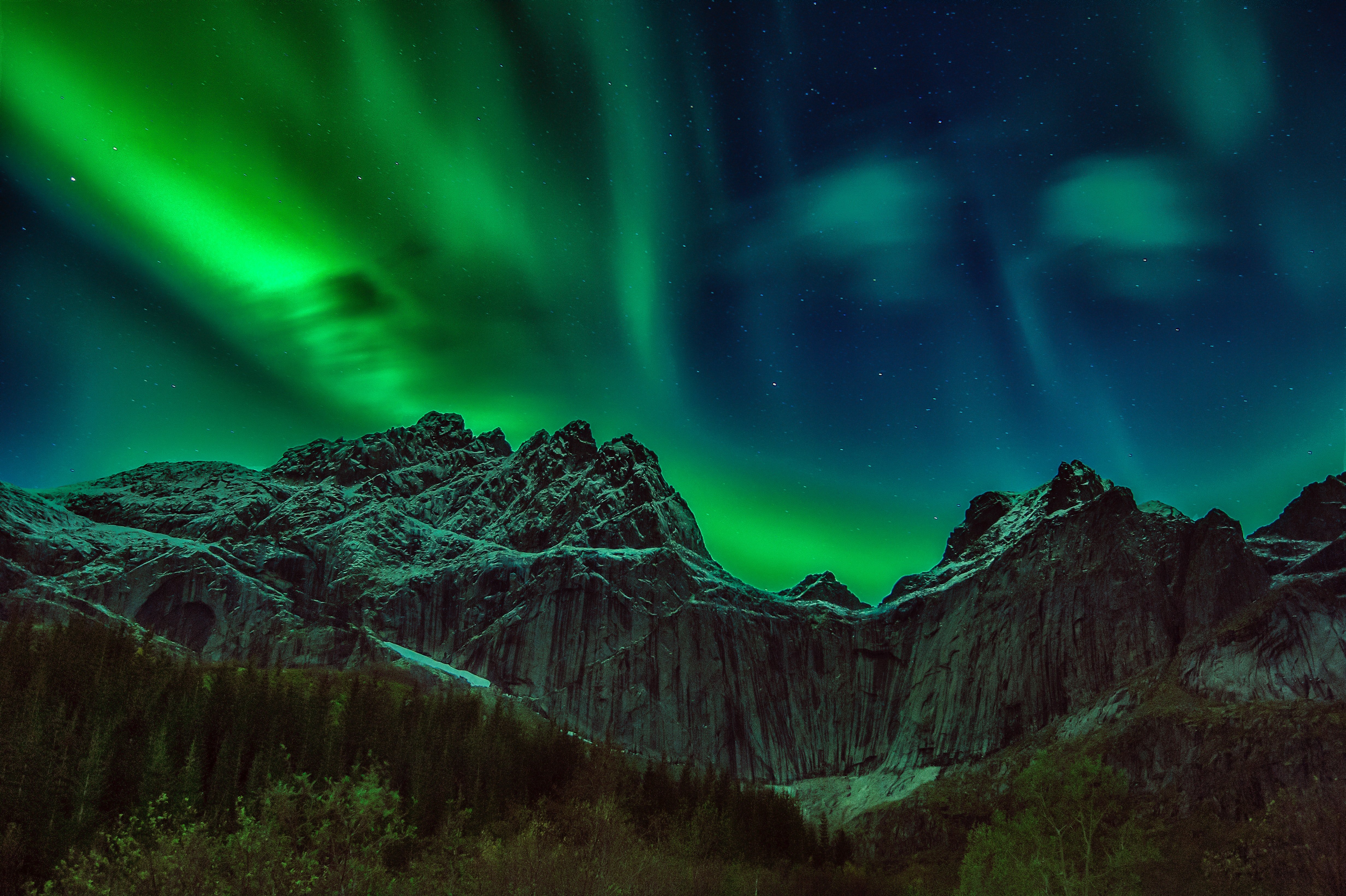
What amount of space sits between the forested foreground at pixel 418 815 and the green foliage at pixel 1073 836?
0.66ft

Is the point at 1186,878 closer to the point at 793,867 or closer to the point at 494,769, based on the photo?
the point at 793,867

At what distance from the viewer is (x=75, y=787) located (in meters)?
68.0

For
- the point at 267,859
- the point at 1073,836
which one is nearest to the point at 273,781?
the point at 267,859

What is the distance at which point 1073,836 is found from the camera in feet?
205

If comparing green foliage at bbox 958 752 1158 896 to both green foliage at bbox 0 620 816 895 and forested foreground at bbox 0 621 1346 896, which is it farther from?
green foliage at bbox 0 620 816 895

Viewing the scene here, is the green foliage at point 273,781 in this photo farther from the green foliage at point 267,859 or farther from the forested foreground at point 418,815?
the forested foreground at point 418,815

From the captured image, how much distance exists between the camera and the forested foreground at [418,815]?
130 ft

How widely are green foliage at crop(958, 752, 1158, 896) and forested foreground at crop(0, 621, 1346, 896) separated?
0.66 feet

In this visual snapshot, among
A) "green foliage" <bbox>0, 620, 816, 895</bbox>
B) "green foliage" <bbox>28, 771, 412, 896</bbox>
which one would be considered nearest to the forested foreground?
"green foliage" <bbox>28, 771, 412, 896</bbox>

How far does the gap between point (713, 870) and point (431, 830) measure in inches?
1290

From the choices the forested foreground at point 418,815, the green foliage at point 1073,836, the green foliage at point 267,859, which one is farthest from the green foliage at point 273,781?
the green foliage at point 1073,836

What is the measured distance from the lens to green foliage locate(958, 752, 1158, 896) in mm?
59062

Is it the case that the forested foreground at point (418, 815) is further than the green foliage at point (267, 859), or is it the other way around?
the forested foreground at point (418, 815)

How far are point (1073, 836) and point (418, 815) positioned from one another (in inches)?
2541
